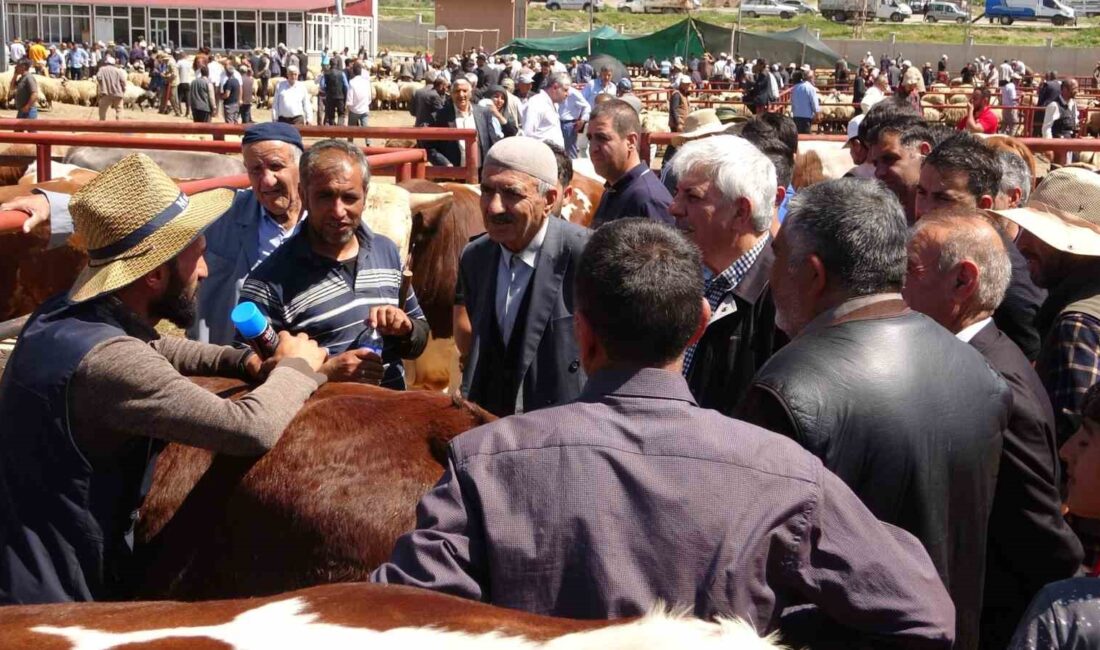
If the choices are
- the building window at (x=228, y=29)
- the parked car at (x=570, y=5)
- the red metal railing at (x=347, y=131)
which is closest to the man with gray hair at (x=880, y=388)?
the red metal railing at (x=347, y=131)

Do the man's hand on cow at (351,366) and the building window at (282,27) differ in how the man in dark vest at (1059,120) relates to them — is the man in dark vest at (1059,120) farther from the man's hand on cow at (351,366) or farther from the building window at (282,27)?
the building window at (282,27)

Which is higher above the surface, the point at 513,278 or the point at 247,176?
the point at 247,176

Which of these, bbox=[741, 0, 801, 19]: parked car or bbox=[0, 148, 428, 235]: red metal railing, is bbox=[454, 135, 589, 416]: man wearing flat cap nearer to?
bbox=[0, 148, 428, 235]: red metal railing

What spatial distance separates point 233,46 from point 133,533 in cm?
6943

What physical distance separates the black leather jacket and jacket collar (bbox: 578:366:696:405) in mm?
434

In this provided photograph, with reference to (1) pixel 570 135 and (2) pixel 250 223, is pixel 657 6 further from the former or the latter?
(2) pixel 250 223

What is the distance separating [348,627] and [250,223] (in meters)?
3.25

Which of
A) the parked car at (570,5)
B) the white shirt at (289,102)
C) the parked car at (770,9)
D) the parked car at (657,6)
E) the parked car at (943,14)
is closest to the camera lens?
the white shirt at (289,102)

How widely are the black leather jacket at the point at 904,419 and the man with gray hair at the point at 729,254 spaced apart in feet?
2.78

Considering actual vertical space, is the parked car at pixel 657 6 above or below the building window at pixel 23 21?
above

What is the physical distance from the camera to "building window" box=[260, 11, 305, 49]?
6662 centimetres

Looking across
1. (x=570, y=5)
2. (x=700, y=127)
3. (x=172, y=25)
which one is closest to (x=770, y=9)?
(x=570, y=5)

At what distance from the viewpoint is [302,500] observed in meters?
2.46

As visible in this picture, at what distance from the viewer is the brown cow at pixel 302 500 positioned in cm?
243
